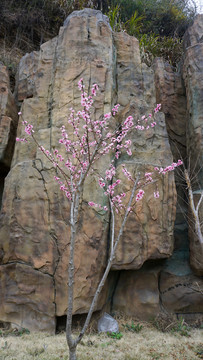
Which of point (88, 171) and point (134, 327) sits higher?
point (88, 171)

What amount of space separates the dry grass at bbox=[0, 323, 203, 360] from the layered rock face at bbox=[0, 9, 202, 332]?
483 millimetres

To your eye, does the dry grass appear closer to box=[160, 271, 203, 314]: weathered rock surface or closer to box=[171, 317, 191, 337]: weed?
box=[171, 317, 191, 337]: weed

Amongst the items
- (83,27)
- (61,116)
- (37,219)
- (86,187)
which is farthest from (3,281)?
(83,27)

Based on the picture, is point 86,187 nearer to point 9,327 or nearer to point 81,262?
point 81,262

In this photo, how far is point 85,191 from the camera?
526 cm

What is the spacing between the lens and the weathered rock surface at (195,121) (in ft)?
18.5

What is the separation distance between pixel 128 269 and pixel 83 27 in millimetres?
5301

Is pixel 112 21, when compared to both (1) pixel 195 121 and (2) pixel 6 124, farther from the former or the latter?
(2) pixel 6 124

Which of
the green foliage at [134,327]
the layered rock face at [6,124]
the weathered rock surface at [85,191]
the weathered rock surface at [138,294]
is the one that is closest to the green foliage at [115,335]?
the green foliage at [134,327]

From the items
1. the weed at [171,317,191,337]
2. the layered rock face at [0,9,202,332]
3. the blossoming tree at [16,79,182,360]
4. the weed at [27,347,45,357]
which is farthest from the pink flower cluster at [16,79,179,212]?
the weed at [171,317,191,337]

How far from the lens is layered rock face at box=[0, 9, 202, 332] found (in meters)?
4.81

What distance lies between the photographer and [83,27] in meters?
6.48

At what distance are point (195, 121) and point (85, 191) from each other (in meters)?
3.07

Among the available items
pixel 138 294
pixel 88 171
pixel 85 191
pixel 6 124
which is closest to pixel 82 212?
pixel 85 191
